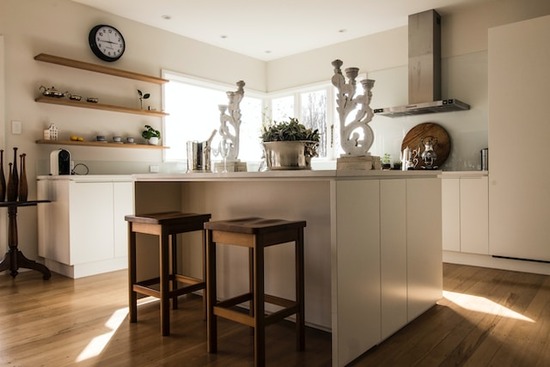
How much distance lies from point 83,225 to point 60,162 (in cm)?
63

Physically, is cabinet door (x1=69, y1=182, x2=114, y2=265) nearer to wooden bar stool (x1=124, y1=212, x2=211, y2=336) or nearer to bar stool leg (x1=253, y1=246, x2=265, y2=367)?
wooden bar stool (x1=124, y1=212, x2=211, y2=336)

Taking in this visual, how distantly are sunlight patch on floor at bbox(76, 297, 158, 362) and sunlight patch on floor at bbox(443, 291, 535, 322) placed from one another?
2097 millimetres

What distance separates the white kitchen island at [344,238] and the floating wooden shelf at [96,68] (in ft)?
6.21

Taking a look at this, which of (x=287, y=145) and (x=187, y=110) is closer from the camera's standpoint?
(x=287, y=145)

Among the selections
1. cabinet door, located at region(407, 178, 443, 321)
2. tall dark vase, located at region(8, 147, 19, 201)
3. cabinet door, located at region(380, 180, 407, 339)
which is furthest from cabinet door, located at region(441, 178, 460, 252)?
tall dark vase, located at region(8, 147, 19, 201)

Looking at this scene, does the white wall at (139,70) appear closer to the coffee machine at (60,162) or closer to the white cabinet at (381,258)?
the coffee machine at (60,162)

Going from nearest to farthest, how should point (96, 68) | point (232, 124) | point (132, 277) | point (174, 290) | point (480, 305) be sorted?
point (174, 290) → point (132, 277) → point (480, 305) → point (232, 124) → point (96, 68)

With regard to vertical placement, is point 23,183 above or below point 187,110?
below

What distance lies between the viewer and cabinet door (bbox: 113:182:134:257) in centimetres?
374

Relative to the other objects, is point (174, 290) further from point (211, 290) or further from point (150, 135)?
point (150, 135)

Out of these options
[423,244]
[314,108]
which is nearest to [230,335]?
[423,244]

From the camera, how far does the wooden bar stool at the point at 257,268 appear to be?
5.74ft

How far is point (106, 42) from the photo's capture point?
14.2 ft

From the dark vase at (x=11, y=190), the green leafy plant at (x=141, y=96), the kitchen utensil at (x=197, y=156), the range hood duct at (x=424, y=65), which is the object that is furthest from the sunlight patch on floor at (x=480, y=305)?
the green leafy plant at (x=141, y=96)
